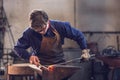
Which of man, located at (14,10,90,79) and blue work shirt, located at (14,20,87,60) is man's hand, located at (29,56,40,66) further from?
blue work shirt, located at (14,20,87,60)

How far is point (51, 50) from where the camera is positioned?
15.8 ft

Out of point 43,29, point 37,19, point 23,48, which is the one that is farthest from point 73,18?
point 37,19

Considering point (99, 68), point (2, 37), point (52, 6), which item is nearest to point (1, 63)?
point (2, 37)

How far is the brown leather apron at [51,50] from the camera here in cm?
479

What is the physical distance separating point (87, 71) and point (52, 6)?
199cm

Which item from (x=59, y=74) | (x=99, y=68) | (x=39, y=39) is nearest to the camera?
(x=59, y=74)

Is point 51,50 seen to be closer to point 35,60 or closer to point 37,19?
point 35,60

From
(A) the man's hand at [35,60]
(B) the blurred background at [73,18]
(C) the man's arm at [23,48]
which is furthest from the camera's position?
(B) the blurred background at [73,18]

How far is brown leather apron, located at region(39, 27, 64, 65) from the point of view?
4.79m

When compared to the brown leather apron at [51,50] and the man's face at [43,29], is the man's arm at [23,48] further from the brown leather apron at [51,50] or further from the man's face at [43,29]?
the man's face at [43,29]

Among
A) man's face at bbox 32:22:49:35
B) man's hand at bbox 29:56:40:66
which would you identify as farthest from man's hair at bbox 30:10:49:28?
man's hand at bbox 29:56:40:66

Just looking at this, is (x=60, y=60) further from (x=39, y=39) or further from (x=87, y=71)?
(x=87, y=71)

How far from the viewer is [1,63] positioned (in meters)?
8.88

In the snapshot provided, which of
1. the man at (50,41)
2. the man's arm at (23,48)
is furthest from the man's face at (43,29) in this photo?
the man's arm at (23,48)
